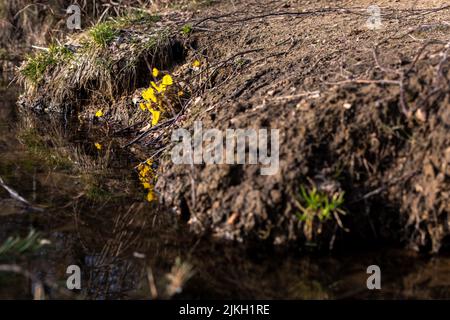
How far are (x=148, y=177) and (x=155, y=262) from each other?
1260mm

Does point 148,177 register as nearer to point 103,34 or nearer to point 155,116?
point 155,116

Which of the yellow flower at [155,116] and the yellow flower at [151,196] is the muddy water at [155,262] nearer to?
the yellow flower at [151,196]

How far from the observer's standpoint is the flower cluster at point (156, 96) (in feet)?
17.3

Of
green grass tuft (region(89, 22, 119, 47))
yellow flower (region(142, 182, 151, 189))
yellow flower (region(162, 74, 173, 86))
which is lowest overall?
yellow flower (region(142, 182, 151, 189))

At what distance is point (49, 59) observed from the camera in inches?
258

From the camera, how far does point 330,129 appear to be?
380 centimetres

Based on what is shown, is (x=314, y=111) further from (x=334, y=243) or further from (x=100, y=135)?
(x=100, y=135)

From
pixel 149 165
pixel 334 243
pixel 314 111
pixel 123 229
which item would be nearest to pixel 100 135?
pixel 149 165

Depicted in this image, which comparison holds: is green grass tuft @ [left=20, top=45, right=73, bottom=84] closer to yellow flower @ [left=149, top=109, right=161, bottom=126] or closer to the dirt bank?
the dirt bank

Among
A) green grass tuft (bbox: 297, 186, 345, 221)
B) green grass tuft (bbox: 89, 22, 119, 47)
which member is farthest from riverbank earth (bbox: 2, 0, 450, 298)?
green grass tuft (bbox: 89, 22, 119, 47)

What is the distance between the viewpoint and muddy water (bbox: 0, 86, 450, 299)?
3217 millimetres

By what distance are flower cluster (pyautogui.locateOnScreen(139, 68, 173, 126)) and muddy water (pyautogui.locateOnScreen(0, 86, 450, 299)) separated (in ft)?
3.61

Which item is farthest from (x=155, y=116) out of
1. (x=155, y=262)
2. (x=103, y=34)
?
(x=155, y=262)

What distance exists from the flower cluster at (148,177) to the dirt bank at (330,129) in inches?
6.0
